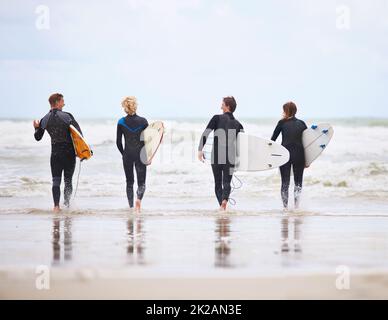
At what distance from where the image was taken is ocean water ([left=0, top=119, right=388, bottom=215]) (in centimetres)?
1168

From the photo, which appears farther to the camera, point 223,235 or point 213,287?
point 223,235

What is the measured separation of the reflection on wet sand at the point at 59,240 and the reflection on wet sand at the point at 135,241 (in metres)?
0.52

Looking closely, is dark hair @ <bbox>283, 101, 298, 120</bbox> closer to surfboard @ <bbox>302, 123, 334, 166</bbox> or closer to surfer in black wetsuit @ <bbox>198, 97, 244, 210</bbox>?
surfboard @ <bbox>302, 123, 334, 166</bbox>

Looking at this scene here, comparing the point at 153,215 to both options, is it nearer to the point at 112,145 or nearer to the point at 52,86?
the point at 112,145

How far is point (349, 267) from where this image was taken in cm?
621

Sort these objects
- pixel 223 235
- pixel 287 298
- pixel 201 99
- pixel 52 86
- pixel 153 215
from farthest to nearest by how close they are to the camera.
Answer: pixel 201 99 < pixel 52 86 < pixel 153 215 < pixel 223 235 < pixel 287 298

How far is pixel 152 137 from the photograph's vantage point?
34.5 feet

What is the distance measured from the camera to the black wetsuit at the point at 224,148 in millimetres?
10102

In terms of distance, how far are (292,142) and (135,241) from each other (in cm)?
→ 366

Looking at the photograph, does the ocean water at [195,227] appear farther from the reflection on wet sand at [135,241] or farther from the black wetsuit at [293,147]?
the black wetsuit at [293,147]

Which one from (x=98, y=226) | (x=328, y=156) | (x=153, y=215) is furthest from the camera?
(x=328, y=156)

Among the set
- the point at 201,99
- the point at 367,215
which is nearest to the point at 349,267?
the point at 367,215

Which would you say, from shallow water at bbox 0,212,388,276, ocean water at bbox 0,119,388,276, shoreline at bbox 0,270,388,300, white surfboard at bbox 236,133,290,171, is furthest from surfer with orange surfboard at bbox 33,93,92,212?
shoreline at bbox 0,270,388,300

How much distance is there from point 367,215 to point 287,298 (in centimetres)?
505
